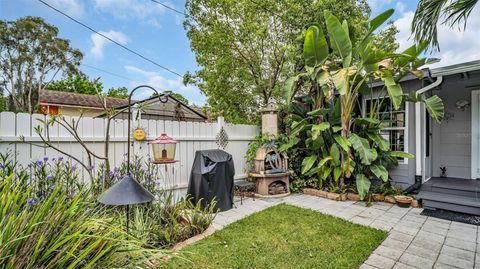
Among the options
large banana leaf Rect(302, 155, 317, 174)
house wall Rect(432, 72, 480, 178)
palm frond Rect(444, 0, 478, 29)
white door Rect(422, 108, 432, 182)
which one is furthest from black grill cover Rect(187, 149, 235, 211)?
house wall Rect(432, 72, 480, 178)

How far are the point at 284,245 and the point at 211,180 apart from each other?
1.79 meters

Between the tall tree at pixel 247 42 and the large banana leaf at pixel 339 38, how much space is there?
1.59 meters

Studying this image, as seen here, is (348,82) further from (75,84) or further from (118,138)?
(75,84)

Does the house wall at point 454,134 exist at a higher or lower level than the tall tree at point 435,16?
lower

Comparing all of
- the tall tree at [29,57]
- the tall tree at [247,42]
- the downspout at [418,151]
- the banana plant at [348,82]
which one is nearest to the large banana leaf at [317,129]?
the banana plant at [348,82]

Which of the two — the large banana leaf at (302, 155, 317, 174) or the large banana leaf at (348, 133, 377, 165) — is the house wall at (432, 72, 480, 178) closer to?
the large banana leaf at (348, 133, 377, 165)

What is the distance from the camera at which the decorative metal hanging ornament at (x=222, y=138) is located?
5664mm

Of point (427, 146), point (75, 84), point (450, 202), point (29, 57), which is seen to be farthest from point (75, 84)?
point (450, 202)

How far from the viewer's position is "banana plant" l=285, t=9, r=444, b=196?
4.48 m

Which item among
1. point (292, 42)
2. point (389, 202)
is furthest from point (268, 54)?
point (389, 202)

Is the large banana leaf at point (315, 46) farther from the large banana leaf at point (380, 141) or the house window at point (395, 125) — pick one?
the large banana leaf at point (380, 141)

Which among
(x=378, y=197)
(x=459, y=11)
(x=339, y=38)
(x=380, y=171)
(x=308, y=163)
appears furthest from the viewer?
(x=308, y=163)

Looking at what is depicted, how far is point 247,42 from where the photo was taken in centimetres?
732

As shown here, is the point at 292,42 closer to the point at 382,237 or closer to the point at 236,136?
the point at 236,136
